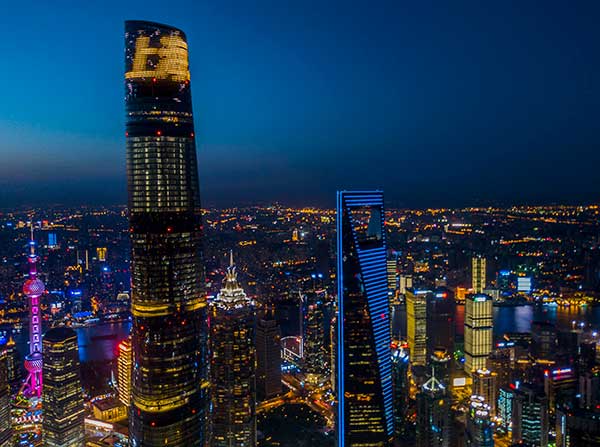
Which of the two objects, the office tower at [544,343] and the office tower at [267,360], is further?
the office tower at [267,360]

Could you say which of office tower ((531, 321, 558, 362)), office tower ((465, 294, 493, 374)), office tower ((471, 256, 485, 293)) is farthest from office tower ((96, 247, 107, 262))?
office tower ((471, 256, 485, 293))

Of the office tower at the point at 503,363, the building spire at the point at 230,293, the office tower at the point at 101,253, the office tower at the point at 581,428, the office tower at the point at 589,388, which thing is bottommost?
the office tower at the point at 503,363

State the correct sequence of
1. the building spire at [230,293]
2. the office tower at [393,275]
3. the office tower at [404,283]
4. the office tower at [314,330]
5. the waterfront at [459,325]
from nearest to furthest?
the building spire at [230,293] < the office tower at [314,330] < the waterfront at [459,325] < the office tower at [393,275] < the office tower at [404,283]

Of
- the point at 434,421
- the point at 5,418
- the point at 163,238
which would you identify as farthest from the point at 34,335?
the point at 434,421

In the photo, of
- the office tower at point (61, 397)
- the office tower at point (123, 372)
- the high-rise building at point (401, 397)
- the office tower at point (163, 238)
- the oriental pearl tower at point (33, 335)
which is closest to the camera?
the office tower at point (163, 238)

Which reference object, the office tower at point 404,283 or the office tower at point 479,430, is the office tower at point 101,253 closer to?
the office tower at point 404,283

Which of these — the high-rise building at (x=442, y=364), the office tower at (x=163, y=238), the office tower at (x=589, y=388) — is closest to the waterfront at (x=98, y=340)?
the office tower at (x=163, y=238)

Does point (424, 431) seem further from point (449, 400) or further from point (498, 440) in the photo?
point (498, 440)
